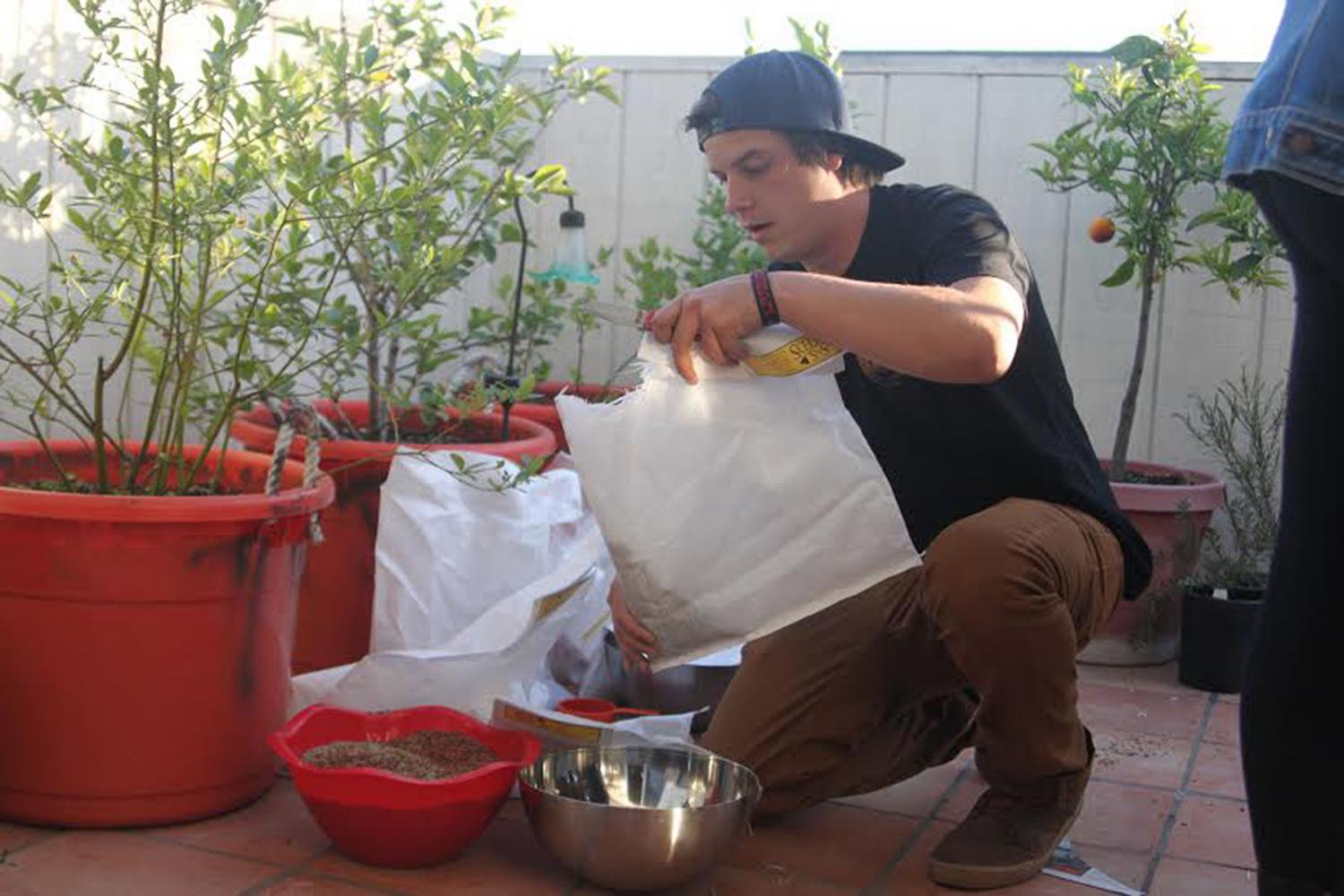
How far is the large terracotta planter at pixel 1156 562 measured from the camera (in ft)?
10.3

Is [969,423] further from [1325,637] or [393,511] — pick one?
[393,511]

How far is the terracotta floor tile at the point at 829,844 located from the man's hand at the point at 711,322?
65 centimetres

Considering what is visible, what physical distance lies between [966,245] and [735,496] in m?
0.42

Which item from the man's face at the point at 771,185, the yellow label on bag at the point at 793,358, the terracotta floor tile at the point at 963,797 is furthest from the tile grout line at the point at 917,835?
the man's face at the point at 771,185

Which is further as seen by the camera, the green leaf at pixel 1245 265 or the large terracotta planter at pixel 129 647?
the green leaf at pixel 1245 265

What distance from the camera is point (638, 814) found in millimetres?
1736

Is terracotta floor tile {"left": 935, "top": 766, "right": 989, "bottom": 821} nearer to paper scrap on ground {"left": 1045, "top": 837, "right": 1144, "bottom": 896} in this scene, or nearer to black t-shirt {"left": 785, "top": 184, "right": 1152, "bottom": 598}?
paper scrap on ground {"left": 1045, "top": 837, "right": 1144, "bottom": 896}

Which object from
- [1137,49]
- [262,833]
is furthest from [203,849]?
[1137,49]

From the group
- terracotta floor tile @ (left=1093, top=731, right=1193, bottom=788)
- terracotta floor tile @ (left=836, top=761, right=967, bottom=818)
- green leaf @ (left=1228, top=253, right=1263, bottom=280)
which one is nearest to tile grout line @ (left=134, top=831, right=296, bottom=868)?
terracotta floor tile @ (left=836, top=761, right=967, bottom=818)

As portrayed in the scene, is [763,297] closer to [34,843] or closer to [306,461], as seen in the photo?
[306,461]

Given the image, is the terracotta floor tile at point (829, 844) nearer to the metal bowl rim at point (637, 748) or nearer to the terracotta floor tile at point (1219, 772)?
the metal bowl rim at point (637, 748)

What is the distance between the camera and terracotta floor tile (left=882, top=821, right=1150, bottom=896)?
1887mm

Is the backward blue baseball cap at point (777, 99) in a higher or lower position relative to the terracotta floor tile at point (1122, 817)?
higher

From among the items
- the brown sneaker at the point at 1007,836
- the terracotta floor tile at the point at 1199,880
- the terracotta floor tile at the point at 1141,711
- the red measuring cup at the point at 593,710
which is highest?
the red measuring cup at the point at 593,710
